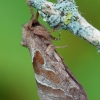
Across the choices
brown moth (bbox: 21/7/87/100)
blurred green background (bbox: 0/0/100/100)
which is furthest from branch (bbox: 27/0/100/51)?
blurred green background (bbox: 0/0/100/100)

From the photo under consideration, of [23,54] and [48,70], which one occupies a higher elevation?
[23,54]

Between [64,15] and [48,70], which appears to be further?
[48,70]

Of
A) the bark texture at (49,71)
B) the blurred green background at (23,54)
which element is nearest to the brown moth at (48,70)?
the bark texture at (49,71)

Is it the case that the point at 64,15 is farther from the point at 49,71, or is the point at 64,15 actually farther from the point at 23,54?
the point at 23,54

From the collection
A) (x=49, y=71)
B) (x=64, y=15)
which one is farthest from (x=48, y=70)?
(x=64, y=15)

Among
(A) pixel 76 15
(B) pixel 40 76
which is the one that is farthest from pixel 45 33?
(A) pixel 76 15

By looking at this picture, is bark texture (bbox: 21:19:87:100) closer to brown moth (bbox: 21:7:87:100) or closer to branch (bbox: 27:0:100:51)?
brown moth (bbox: 21:7:87:100)

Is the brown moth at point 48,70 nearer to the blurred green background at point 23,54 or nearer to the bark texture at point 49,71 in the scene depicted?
the bark texture at point 49,71

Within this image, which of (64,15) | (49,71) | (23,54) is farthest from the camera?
(23,54)
